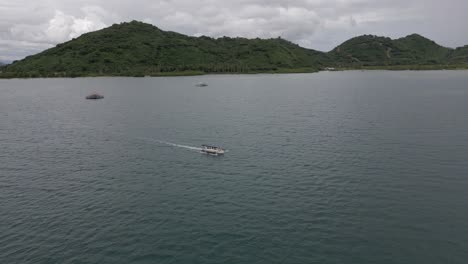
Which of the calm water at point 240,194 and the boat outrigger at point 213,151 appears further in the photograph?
the boat outrigger at point 213,151

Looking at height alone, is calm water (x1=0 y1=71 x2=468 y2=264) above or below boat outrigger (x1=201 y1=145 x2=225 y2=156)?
below

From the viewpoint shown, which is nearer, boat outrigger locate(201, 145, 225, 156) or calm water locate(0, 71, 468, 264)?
calm water locate(0, 71, 468, 264)

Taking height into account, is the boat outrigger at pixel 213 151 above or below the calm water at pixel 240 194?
above

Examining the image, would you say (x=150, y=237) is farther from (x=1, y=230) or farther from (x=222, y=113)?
(x=222, y=113)

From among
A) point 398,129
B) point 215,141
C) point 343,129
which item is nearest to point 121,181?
point 215,141

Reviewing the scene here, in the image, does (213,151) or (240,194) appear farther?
(213,151)

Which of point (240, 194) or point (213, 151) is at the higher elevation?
point (213, 151)

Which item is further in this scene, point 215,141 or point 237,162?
point 215,141

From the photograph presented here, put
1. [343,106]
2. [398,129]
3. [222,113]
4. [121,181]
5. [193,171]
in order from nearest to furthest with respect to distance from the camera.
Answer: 1. [121,181]
2. [193,171]
3. [398,129]
4. [222,113]
5. [343,106]
